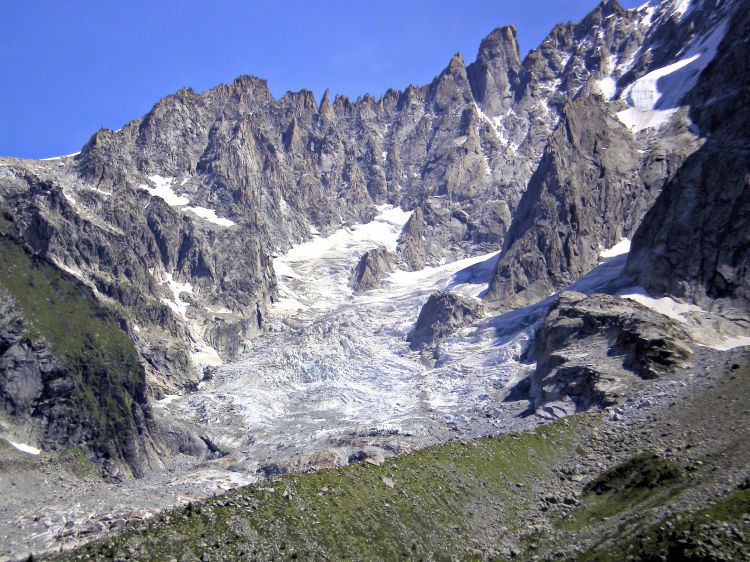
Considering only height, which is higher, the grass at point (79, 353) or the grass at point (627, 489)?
the grass at point (79, 353)

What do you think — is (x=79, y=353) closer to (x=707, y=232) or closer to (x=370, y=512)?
(x=370, y=512)

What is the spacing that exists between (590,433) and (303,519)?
37055 mm

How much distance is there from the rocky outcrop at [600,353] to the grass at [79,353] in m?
84.5

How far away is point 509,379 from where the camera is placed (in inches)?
7392

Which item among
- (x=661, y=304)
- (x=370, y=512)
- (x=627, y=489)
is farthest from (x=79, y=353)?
(x=627, y=489)

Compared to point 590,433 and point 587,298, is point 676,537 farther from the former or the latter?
point 587,298

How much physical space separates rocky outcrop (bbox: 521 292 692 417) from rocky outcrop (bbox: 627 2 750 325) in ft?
45.3

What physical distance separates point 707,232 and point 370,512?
12059 centimetres

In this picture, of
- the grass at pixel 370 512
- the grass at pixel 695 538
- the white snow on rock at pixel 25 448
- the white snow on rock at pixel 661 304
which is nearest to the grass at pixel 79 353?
the white snow on rock at pixel 25 448

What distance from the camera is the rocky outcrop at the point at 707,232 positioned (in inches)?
5527

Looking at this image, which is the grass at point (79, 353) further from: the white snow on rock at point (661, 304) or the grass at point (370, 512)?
the white snow on rock at point (661, 304)

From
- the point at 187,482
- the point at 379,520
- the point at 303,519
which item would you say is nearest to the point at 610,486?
the point at 379,520

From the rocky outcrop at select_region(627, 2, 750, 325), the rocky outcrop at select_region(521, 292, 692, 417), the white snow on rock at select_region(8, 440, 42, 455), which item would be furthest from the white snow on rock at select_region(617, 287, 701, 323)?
the white snow on rock at select_region(8, 440, 42, 455)

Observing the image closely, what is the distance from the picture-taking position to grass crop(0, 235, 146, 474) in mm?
150500
